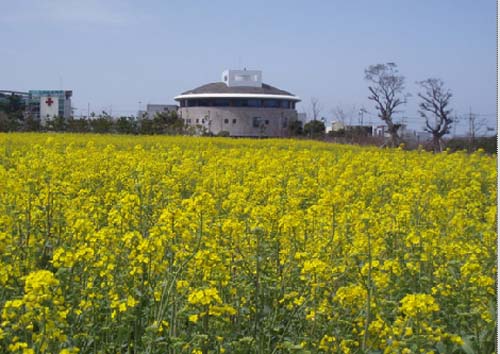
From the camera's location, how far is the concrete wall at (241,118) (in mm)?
55125

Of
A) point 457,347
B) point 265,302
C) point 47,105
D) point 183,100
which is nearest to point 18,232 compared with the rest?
point 265,302

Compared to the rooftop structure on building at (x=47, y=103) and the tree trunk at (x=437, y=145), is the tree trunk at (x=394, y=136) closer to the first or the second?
the tree trunk at (x=437, y=145)

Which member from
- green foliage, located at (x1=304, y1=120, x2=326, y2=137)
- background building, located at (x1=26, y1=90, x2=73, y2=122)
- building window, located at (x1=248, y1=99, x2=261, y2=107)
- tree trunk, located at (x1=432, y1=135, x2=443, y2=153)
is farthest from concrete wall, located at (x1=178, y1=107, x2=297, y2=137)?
tree trunk, located at (x1=432, y1=135, x2=443, y2=153)

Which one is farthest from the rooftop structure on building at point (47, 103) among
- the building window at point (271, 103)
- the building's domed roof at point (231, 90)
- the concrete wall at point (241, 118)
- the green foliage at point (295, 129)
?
the building window at point (271, 103)

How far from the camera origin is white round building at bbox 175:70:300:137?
55750 mm

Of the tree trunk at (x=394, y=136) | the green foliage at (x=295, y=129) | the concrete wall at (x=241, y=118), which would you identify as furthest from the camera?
the concrete wall at (x=241, y=118)

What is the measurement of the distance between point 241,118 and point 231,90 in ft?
15.1

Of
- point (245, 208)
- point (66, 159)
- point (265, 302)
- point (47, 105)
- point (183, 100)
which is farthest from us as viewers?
point (183, 100)

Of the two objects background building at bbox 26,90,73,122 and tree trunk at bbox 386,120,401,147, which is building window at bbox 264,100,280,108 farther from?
tree trunk at bbox 386,120,401,147

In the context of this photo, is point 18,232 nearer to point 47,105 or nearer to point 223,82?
point 47,105

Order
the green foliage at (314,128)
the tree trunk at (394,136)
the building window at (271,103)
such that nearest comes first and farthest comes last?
the tree trunk at (394,136) < the green foliage at (314,128) < the building window at (271,103)

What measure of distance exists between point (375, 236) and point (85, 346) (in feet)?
4.88

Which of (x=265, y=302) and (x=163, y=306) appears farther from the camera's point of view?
(x=265, y=302)

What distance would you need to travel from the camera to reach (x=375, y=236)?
329 cm
